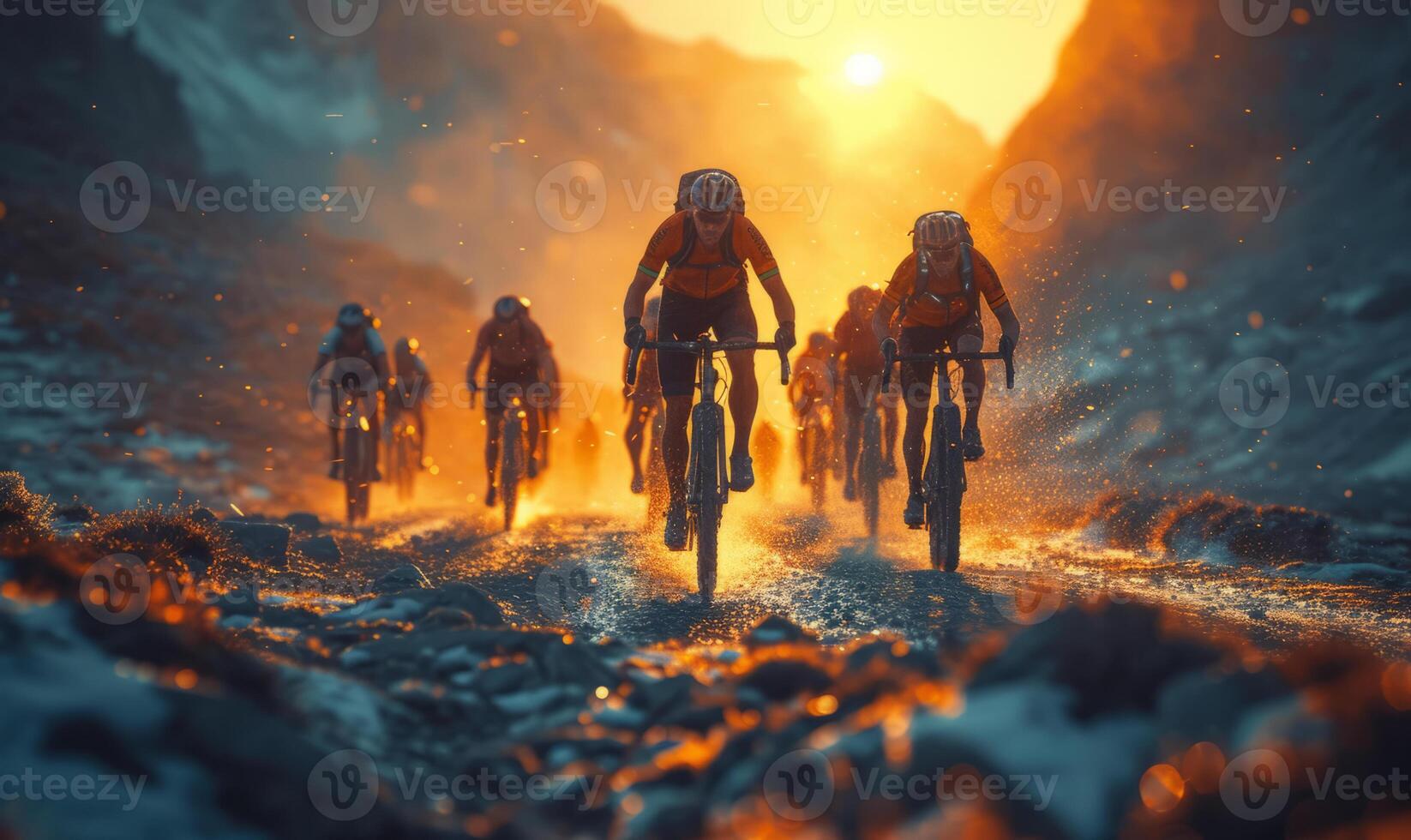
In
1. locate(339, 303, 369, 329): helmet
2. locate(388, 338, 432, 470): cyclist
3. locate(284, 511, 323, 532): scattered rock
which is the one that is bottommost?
locate(284, 511, 323, 532): scattered rock

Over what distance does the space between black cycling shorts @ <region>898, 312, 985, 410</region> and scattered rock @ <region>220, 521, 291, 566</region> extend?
5.10 metres

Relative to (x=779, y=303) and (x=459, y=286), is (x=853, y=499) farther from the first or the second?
(x=459, y=286)

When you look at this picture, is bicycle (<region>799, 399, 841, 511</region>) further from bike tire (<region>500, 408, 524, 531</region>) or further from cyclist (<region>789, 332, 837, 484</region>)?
bike tire (<region>500, 408, 524, 531</region>)

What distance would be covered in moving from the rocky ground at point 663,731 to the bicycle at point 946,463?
14.2ft

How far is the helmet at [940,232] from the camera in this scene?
27.7ft

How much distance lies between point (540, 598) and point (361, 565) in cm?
266

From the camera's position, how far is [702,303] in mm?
7582
